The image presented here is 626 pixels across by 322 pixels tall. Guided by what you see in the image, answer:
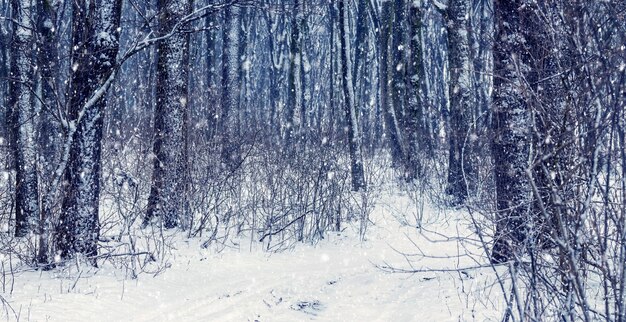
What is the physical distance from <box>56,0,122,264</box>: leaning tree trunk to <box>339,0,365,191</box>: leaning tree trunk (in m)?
5.68

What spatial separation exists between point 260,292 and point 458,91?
7.52 m

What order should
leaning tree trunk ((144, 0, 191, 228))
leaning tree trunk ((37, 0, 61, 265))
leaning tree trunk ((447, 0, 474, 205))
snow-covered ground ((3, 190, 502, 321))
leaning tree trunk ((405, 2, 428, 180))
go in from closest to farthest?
snow-covered ground ((3, 190, 502, 321)) < leaning tree trunk ((37, 0, 61, 265)) < leaning tree trunk ((144, 0, 191, 228)) < leaning tree trunk ((447, 0, 474, 205)) < leaning tree trunk ((405, 2, 428, 180))

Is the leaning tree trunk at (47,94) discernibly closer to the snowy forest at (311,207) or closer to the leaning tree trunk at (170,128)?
the snowy forest at (311,207)

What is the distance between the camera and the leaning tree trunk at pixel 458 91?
12.1 metres

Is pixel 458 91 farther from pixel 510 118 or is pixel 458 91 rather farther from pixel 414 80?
pixel 510 118

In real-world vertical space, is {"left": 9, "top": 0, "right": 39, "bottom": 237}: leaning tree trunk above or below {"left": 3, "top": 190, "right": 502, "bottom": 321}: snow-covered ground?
above

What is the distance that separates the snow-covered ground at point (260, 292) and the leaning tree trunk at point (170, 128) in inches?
35.7

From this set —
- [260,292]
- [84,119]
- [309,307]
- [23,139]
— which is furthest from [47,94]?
[309,307]

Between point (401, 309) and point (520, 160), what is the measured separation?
78.4 inches

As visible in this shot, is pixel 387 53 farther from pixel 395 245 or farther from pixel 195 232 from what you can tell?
pixel 195 232

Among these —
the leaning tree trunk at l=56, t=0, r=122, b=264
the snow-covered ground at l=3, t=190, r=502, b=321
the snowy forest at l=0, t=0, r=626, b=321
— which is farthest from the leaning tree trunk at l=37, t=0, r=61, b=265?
the snow-covered ground at l=3, t=190, r=502, b=321

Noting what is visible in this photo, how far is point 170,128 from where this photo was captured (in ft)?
30.0

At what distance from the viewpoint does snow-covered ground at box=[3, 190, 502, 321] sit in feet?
17.7

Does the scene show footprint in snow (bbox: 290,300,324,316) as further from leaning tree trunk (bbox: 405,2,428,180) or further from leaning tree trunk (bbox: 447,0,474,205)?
leaning tree trunk (bbox: 405,2,428,180)
